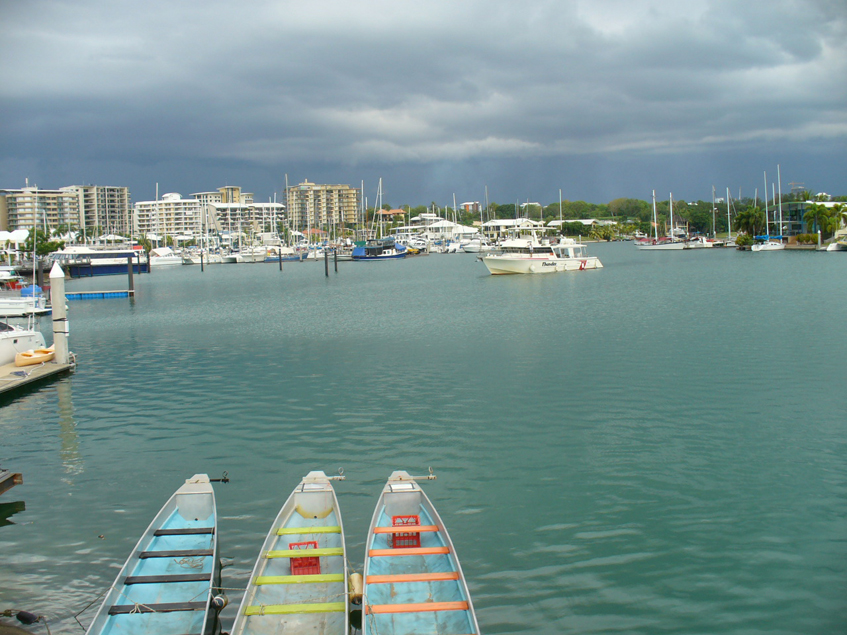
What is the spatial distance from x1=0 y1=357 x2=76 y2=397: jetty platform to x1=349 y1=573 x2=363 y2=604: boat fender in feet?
73.0

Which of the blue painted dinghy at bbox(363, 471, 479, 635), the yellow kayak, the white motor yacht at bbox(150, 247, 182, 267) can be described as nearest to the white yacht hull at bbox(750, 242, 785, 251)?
the yellow kayak

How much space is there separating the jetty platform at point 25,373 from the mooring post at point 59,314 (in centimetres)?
54

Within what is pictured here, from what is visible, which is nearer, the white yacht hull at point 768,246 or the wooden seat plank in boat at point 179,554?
the wooden seat plank in boat at point 179,554

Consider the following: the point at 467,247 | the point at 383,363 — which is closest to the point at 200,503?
the point at 383,363

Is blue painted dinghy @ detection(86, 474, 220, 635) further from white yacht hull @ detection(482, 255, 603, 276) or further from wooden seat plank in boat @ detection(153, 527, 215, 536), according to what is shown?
white yacht hull @ detection(482, 255, 603, 276)

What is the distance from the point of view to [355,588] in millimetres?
10375

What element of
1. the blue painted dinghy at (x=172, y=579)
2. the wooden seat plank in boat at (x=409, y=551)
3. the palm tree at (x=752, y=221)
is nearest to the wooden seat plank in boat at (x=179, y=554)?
the blue painted dinghy at (x=172, y=579)

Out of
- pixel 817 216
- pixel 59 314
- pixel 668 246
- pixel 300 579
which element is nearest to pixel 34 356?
pixel 59 314

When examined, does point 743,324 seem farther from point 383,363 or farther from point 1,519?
point 1,519

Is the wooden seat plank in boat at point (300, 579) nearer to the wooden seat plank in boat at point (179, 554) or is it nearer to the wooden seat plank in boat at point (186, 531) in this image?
the wooden seat plank in boat at point (179, 554)

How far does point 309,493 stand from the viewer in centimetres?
1280

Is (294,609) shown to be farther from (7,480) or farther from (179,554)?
(7,480)

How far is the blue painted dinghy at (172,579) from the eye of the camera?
31.0 feet

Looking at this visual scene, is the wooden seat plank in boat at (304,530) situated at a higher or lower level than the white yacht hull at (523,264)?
lower
